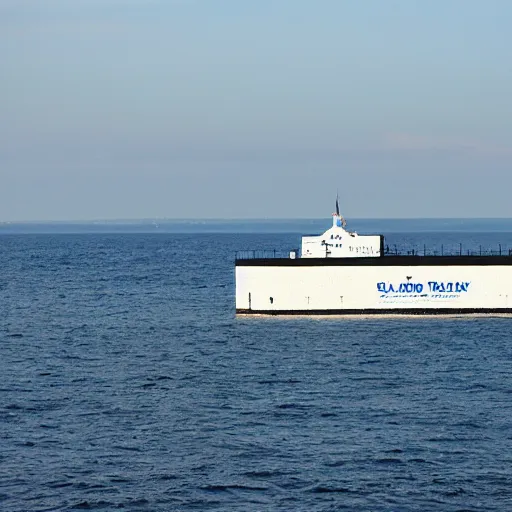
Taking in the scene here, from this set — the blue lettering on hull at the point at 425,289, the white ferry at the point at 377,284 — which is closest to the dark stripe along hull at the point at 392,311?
the white ferry at the point at 377,284

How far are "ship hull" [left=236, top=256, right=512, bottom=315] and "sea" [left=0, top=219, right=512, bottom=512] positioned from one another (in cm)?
A: 118

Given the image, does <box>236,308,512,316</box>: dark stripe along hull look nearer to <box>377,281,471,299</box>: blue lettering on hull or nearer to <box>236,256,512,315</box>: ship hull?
<box>236,256,512,315</box>: ship hull

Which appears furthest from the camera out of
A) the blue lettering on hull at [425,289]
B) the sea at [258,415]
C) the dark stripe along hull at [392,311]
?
the blue lettering on hull at [425,289]

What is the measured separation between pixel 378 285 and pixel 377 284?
0.12 metres

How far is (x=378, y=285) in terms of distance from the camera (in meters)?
74.4

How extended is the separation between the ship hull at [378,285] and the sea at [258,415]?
1.18 m

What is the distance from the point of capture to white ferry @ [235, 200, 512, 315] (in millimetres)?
73812

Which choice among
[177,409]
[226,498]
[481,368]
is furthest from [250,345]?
[226,498]

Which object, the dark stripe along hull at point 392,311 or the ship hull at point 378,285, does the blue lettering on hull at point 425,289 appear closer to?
the ship hull at point 378,285

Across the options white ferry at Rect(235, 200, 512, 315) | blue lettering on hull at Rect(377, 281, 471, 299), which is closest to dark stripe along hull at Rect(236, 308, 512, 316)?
white ferry at Rect(235, 200, 512, 315)

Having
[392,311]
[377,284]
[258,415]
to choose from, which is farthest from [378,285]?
[258,415]

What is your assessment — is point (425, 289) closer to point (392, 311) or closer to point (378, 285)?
point (392, 311)

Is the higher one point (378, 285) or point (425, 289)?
point (378, 285)

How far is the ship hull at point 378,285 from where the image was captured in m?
73.8
